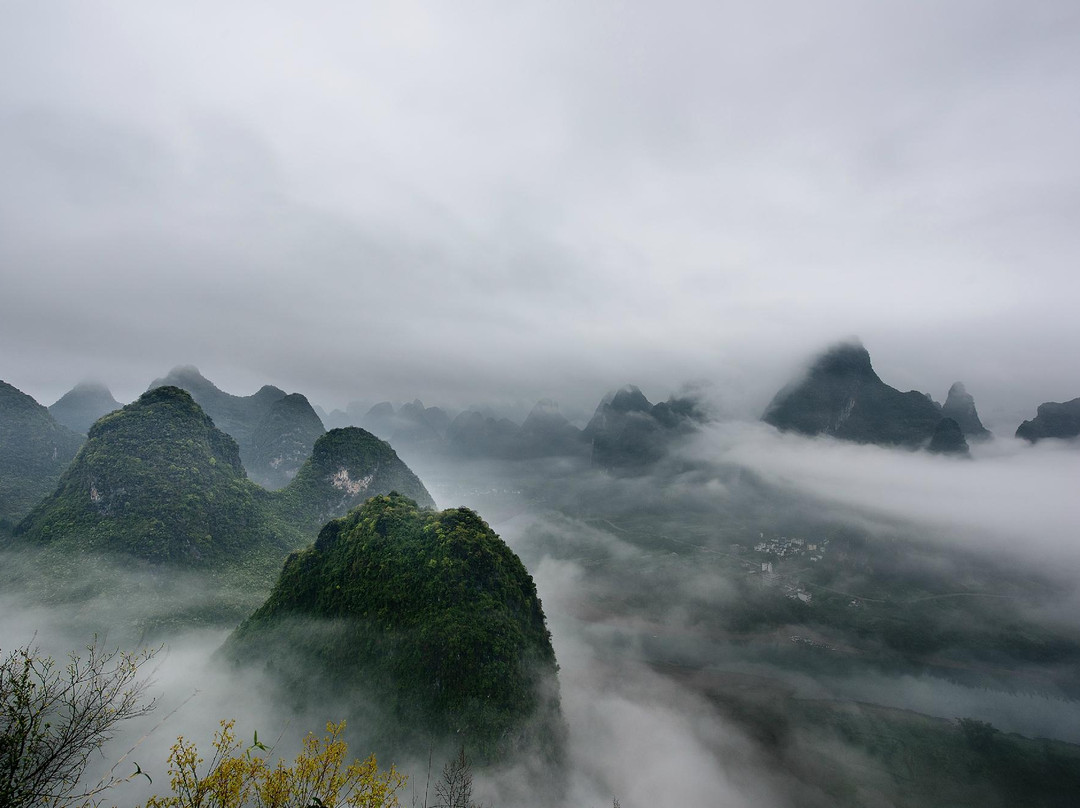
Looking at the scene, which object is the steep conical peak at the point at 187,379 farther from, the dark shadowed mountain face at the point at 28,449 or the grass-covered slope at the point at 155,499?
the grass-covered slope at the point at 155,499

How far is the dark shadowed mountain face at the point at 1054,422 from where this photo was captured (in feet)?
485

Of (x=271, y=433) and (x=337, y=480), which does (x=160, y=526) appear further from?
(x=271, y=433)

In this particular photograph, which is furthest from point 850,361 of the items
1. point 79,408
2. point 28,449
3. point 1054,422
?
point 79,408

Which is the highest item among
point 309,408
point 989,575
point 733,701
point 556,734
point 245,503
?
point 309,408

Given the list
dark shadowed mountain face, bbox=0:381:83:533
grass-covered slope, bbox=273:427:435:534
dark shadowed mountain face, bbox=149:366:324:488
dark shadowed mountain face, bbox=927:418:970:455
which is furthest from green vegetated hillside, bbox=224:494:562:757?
dark shadowed mountain face, bbox=927:418:970:455

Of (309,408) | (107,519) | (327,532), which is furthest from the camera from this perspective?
(309,408)

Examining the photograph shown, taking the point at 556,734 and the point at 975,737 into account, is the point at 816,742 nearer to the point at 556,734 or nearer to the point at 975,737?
the point at 975,737

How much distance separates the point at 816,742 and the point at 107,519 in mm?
117595

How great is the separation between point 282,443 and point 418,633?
140759 millimetres

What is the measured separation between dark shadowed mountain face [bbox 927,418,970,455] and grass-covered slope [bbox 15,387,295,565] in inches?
8958

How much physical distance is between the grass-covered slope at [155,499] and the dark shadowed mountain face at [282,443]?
75.2 m

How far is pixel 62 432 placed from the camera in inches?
4461

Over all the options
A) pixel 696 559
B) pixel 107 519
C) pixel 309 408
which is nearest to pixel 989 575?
pixel 696 559

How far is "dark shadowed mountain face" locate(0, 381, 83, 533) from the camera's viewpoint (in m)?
90.1
